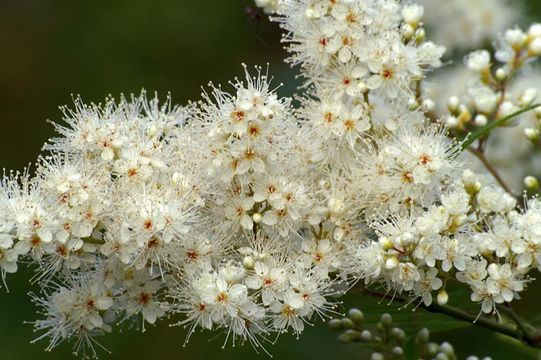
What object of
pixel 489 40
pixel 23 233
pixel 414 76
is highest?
pixel 489 40

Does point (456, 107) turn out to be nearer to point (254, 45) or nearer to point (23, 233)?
point (23, 233)

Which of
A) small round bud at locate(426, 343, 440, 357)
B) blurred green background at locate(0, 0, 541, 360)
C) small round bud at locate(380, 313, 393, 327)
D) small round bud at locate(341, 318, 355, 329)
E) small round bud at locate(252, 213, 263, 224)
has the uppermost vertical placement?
blurred green background at locate(0, 0, 541, 360)

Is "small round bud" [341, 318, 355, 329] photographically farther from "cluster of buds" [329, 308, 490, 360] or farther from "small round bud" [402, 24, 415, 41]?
"small round bud" [402, 24, 415, 41]

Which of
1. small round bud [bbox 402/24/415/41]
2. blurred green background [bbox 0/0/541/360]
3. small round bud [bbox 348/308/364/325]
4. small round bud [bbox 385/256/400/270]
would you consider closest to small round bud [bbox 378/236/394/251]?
small round bud [bbox 385/256/400/270]

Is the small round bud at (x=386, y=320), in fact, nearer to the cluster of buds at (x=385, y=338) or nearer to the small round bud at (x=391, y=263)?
A: the cluster of buds at (x=385, y=338)

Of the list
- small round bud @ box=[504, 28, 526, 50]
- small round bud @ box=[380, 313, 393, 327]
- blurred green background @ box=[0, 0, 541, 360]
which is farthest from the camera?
blurred green background @ box=[0, 0, 541, 360]

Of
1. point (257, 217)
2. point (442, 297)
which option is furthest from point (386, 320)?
point (257, 217)

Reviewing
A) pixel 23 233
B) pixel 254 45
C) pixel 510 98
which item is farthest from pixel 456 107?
pixel 254 45
